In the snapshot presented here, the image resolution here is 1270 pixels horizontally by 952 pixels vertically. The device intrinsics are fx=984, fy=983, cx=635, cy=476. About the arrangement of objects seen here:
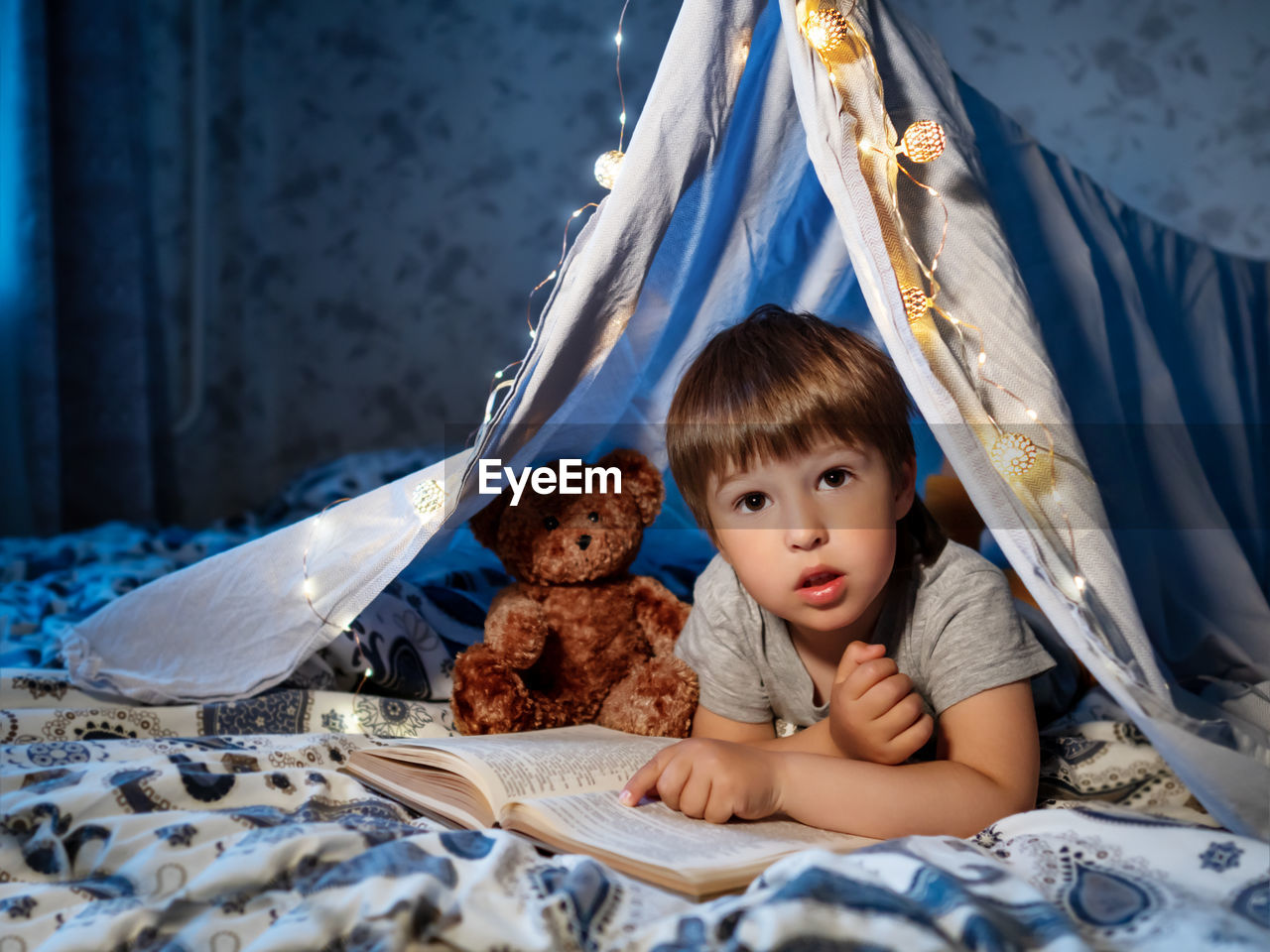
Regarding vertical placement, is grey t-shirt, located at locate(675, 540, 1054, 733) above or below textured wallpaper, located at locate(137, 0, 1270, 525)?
below

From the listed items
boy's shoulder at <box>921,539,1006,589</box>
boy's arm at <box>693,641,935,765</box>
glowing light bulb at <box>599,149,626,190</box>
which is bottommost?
boy's arm at <box>693,641,935,765</box>

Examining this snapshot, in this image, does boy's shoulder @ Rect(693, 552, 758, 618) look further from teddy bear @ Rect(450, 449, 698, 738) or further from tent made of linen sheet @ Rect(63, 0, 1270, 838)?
tent made of linen sheet @ Rect(63, 0, 1270, 838)

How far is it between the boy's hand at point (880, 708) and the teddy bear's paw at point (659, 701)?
11.7 inches

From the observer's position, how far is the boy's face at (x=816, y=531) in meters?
0.84

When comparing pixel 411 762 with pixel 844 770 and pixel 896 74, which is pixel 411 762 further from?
pixel 896 74

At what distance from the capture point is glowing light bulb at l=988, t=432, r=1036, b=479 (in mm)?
827

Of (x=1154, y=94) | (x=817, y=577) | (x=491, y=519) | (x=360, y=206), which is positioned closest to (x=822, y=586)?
(x=817, y=577)

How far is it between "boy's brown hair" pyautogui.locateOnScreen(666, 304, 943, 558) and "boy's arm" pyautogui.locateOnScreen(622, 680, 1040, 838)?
9.6 inches

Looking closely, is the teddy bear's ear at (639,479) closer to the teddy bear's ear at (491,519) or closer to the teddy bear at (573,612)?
the teddy bear at (573,612)

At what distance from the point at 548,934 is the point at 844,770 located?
0.97 feet

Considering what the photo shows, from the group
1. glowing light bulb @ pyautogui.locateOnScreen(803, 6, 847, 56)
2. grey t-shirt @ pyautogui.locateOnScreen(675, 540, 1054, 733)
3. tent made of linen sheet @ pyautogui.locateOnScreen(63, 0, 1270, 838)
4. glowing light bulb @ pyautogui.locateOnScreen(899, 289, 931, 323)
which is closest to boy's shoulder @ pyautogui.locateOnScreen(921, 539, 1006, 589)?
grey t-shirt @ pyautogui.locateOnScreen(675, 540, 1054, 733)

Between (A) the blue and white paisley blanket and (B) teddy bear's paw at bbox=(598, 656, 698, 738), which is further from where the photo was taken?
(B) teddy bear's paw at bbox=(598, 656, 698, 738)

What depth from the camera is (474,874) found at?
0.63m

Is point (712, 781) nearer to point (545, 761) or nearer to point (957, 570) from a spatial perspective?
point (545, 761)
